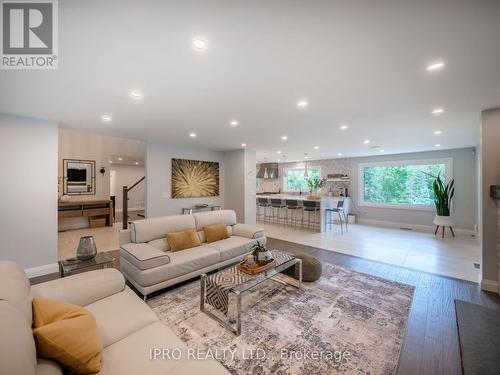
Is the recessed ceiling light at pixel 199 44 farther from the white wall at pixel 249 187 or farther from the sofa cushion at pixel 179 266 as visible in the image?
the white wall at pixel 249 187

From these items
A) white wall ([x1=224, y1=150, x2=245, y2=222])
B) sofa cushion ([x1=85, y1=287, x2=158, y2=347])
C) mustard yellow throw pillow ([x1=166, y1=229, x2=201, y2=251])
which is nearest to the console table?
white wall ([x1=224, y1=150, x2=245, y2=222])

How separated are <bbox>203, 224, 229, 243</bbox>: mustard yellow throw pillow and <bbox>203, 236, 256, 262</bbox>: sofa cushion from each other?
0.09 meters

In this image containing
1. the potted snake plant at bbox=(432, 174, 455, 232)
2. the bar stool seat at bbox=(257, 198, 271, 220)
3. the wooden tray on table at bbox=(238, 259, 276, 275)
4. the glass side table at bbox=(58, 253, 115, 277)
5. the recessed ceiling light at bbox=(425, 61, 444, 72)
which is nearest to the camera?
the recessed ceiling light at bbox=(425, 61, 444, 72)

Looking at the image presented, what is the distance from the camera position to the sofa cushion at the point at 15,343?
2.51ft

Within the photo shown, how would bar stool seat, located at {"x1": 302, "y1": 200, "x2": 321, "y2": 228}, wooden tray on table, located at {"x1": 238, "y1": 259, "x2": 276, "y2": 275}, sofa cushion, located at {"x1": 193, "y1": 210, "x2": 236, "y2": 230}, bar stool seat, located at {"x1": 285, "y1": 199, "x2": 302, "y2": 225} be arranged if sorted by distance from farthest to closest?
bar stool seat, located at {"x1": 285, "y1": 199, "x2": 302, "y2": 225}
bar stool seat, located at {"x1": 302, "y1": 200, "x2": 321, "y2": 228}
sofa cushion, located at {"x1": 193, "y1": 210, "x2": 236, "y2": 230}
wooden tray on table, located at {"x1": 238, "y1": 259, "x2": 276, "y2": 275}

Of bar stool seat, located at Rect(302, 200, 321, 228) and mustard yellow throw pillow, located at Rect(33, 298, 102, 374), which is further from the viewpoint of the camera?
bar stool seat, located at Rect(302, 200, 321, 228)

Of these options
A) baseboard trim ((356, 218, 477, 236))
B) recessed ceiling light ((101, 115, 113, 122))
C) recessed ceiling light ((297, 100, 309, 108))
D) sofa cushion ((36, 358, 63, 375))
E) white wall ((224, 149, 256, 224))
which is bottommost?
baseboard trim ((356, 218, 477, 236))

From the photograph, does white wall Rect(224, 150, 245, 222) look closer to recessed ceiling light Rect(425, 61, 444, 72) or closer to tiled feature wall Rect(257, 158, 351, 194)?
tiled feature wall Rect(257, 158, 351, 194)

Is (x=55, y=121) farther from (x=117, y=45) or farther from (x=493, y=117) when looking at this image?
(x=493, y=117)

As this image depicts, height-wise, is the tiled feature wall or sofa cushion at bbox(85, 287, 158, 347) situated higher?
the tiled feature wall

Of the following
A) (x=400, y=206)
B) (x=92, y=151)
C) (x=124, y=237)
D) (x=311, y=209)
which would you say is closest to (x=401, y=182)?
(x=400, y=206)

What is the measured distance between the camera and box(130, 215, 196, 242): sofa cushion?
10.3 feet

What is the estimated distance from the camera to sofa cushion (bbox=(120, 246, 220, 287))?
2514 mm

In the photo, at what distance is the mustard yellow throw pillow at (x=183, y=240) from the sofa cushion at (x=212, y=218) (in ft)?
1.16
